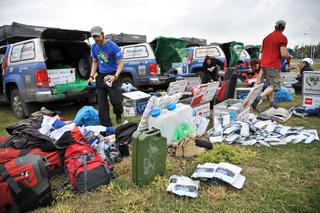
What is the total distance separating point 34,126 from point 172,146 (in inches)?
70.4

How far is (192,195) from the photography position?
2375mm

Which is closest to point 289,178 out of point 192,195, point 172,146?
point 192,195

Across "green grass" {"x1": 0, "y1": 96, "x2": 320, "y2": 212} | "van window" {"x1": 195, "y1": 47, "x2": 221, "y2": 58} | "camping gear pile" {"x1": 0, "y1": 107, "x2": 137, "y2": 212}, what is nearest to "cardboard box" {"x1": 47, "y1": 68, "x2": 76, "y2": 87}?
"camping gear pile" {"x1": 0, "y1": 107, "x2": 137, "y2": 212}

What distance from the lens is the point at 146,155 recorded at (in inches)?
99.0

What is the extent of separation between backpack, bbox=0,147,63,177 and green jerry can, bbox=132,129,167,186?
0.87m

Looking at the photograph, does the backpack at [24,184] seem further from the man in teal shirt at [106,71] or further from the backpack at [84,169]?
the man in teal shirt at [106,71]

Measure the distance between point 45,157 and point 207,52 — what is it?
8355 millimetres

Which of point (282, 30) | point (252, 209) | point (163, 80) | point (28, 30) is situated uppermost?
point (28, 30)

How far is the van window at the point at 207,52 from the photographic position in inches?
390

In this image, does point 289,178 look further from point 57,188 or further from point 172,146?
point 57,188

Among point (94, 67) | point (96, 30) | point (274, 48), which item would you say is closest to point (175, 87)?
point (94, 67)

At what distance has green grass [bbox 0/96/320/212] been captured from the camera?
2254 millimetres

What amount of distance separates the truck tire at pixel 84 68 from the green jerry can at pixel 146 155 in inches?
183

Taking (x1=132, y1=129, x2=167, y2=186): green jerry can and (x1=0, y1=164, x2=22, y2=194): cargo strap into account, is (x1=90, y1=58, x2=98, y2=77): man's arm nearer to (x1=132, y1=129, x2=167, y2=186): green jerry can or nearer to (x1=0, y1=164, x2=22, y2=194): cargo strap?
(x1=132, y1=129, x2=167, y2=186): green jerry can
